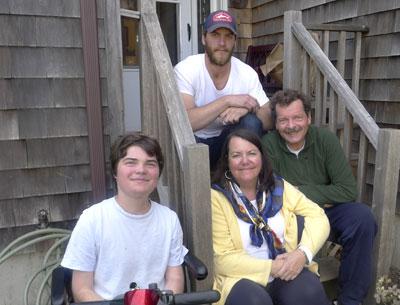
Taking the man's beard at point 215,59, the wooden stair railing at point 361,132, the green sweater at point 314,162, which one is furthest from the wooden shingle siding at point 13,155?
the wooden stair railing at point 361,132

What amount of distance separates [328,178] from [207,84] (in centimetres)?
88

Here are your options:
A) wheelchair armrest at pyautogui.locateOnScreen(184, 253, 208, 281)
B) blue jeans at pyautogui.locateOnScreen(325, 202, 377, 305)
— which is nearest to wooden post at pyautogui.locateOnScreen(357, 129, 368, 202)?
blue jeans at pyautogui.locateOnScreen(325, 202, 377, 305)

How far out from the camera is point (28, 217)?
2852 millimetres

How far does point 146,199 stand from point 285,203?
0.67 meters

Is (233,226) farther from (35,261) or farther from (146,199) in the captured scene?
(35,261)

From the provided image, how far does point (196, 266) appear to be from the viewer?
5.09ft

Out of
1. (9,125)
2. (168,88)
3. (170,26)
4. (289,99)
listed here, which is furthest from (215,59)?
(170,26)

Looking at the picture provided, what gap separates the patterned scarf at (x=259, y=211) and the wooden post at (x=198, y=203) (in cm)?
19

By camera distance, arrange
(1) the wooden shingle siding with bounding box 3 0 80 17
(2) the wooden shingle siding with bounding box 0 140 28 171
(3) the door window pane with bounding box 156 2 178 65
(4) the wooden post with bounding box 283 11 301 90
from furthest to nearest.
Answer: (3) the door window pane with bounding box 156 2 178 65 < (4) the wooden post with bounding box 283 11 301 90 < (2) the wooden shingle siding with bounding box 0 140 28 171 < (1) the wooden shingle siding with bounding box 3 0 80 17

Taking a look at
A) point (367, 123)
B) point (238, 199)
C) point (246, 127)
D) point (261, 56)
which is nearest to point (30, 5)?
point (246, 127)

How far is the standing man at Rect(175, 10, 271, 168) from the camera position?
2354mm

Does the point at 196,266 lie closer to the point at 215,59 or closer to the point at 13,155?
the point at 215,59

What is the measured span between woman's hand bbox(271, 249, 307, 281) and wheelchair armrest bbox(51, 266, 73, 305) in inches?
32.4

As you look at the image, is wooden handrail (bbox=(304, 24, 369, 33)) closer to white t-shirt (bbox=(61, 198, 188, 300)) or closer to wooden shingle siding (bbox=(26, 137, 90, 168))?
wooden shingle siding (bbox=(26, 137, 90, 168))
